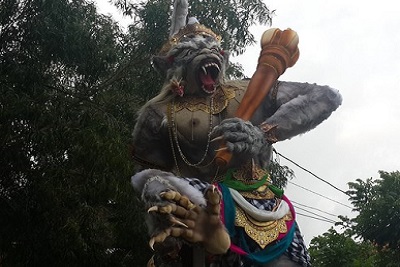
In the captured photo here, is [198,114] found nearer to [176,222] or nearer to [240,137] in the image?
[240,137]

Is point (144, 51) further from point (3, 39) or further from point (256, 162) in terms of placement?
point (256, 162)

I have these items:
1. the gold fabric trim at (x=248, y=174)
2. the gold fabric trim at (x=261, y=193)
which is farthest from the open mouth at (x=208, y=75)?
the gold fabric trim at (x=261, y=193)

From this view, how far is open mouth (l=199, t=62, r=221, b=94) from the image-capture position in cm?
323

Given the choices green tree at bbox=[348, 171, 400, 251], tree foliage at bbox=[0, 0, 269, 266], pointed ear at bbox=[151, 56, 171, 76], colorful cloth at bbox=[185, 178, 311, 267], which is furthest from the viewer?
green tree at bbox=[348, 171, 400, 251]

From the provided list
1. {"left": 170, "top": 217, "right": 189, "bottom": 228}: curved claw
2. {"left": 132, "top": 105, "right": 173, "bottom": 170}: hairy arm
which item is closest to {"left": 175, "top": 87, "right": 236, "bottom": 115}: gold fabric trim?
{"left": 132, "top": 105, "right": 173, "bottom": 170}: hairy arm

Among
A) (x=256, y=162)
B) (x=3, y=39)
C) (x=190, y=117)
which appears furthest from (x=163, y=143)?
(x=3, y=39)

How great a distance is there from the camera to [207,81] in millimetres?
3238

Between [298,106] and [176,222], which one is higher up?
[298,106]

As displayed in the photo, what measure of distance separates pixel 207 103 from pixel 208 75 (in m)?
0.14

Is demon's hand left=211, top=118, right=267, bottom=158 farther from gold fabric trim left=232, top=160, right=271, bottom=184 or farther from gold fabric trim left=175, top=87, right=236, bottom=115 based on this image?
gold fabric trim left=175, top=87, right=236, bottom=115

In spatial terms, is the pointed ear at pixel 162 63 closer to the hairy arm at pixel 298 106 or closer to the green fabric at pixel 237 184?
the hairy arm at pixel 298 106

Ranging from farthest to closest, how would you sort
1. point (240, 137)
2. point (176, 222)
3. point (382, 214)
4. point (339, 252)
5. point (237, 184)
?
point (339, 252) < point (382, 214) < point (237, 184) < point (240, 137) < point (176, 222)

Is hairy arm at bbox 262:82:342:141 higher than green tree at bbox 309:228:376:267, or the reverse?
green tree at bbox 309:228:376:267

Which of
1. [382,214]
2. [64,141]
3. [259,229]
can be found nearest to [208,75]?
[259,229]
